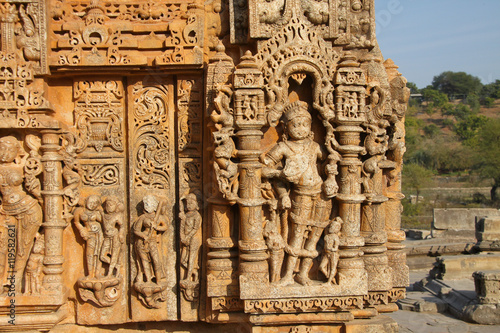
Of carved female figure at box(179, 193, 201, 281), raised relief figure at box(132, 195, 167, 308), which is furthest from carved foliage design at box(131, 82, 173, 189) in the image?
carved female figure at box(179, 193, 201, 281)

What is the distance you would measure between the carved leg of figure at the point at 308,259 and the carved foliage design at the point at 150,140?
5.64 feet

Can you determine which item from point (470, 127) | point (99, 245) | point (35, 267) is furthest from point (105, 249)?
point (470, 127)

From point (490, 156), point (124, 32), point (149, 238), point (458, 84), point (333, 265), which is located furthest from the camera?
point (458, 84)

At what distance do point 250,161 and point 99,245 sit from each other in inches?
76.2

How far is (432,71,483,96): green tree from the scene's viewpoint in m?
78.6

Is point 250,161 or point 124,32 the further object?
point 124,32

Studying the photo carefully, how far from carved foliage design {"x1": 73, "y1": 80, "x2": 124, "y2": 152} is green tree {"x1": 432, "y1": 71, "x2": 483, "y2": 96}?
8200cm

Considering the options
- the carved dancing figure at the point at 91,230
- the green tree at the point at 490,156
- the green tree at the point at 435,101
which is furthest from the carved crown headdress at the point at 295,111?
the green tree at the point at 435,101

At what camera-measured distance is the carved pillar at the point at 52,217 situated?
5133mm

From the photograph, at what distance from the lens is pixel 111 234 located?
529 centimetres

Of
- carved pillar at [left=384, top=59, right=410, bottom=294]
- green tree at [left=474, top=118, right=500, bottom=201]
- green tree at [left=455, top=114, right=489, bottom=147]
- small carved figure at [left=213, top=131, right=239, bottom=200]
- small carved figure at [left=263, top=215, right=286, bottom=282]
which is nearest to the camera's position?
small carved figure at [left=213, top=131, right=239, bottom=200]

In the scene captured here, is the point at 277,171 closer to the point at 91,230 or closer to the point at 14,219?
the point at 91,230

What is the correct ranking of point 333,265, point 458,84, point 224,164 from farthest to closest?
point 458,84 → point 333,265 → point 224,164

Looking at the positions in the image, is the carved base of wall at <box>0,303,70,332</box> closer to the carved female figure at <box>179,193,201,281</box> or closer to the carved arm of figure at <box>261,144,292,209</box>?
the carved female figure at <box>179,193,201,281</box>
